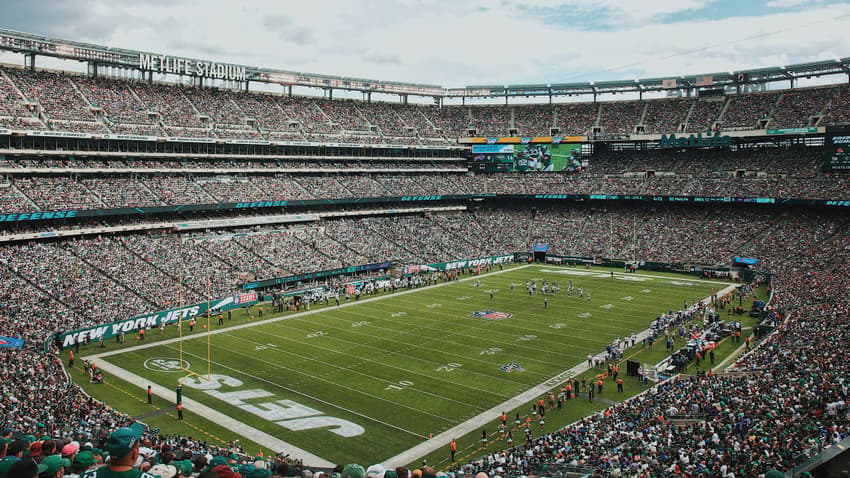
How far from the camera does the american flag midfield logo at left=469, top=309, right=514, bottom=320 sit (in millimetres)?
39188

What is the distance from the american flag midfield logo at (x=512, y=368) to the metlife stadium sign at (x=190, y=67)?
1697 inches

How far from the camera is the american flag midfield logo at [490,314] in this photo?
129 ft

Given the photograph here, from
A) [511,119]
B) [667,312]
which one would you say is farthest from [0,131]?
[511,119]

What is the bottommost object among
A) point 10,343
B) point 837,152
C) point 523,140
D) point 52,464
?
point 10,343

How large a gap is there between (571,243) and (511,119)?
2153cm

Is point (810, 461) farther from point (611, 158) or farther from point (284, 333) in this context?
point (611, 158)

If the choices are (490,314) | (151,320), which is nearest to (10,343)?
(151,320)

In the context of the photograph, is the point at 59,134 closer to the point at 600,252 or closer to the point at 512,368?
the point at 512,368

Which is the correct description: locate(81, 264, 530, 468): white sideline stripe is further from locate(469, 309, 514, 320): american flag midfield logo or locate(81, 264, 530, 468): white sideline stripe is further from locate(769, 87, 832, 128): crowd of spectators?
locate(769, 87, 832, 128): crowd of spectators

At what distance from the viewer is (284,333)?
117 ft

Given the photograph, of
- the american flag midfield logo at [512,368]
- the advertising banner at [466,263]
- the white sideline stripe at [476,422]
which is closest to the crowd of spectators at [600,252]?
the advertising banner at [466,263]

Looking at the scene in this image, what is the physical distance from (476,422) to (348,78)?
56149mm

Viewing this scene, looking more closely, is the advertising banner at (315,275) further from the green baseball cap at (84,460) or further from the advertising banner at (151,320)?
the green baseball cap at (84,460)

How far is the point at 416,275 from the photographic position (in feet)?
171
